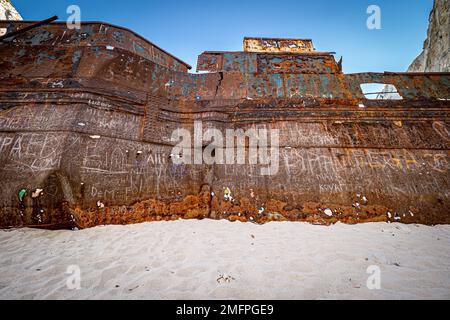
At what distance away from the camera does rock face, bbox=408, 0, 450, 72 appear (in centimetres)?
1105

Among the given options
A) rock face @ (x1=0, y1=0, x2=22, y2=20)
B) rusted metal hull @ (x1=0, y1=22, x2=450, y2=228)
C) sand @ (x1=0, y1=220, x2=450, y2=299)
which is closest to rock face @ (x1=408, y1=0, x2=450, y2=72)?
rusted metal hull @ (x1=0, y1=22, x2=450, y2=228)

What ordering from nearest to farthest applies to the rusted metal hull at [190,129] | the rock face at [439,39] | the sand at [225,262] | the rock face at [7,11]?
the sand at [225,262], the rusted metal hull at [190,129], the rock face at [439,39], the rock face at [7,11]

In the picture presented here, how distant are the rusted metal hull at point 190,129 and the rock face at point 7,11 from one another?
13.4 metres

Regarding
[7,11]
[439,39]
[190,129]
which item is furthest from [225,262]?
[7,11]

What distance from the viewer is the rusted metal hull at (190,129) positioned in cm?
385

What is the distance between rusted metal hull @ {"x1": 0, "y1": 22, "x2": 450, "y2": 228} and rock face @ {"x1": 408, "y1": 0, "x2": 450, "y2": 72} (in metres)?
8.90

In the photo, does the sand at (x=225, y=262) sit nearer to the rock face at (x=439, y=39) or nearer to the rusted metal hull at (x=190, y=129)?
the rusted metal hull at (x=190, y=129)

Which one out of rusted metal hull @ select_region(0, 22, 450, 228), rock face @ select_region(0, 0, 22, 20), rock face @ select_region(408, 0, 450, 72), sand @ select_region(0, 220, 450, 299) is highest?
rock face @ select_region(0, 0, 22, 20)

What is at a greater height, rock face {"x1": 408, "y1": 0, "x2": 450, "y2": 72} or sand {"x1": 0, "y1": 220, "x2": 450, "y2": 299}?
rock face {"x1": 408, "y1": 0, "x2": 450, "y2": 72}

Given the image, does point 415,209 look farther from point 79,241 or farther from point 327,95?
point 79,241

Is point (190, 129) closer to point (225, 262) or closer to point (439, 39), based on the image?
point (225, 262)

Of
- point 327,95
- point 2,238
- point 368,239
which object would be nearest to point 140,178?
point 2,238

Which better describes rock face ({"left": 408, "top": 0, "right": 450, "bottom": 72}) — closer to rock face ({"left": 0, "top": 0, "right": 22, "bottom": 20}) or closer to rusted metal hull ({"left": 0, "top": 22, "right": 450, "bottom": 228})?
rusted metal hull ({"left": 0, "top": 22, "right": 450, "bottom": 228})

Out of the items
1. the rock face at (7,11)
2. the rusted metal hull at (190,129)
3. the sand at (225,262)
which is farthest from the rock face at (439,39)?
the rock face at (7,11)
